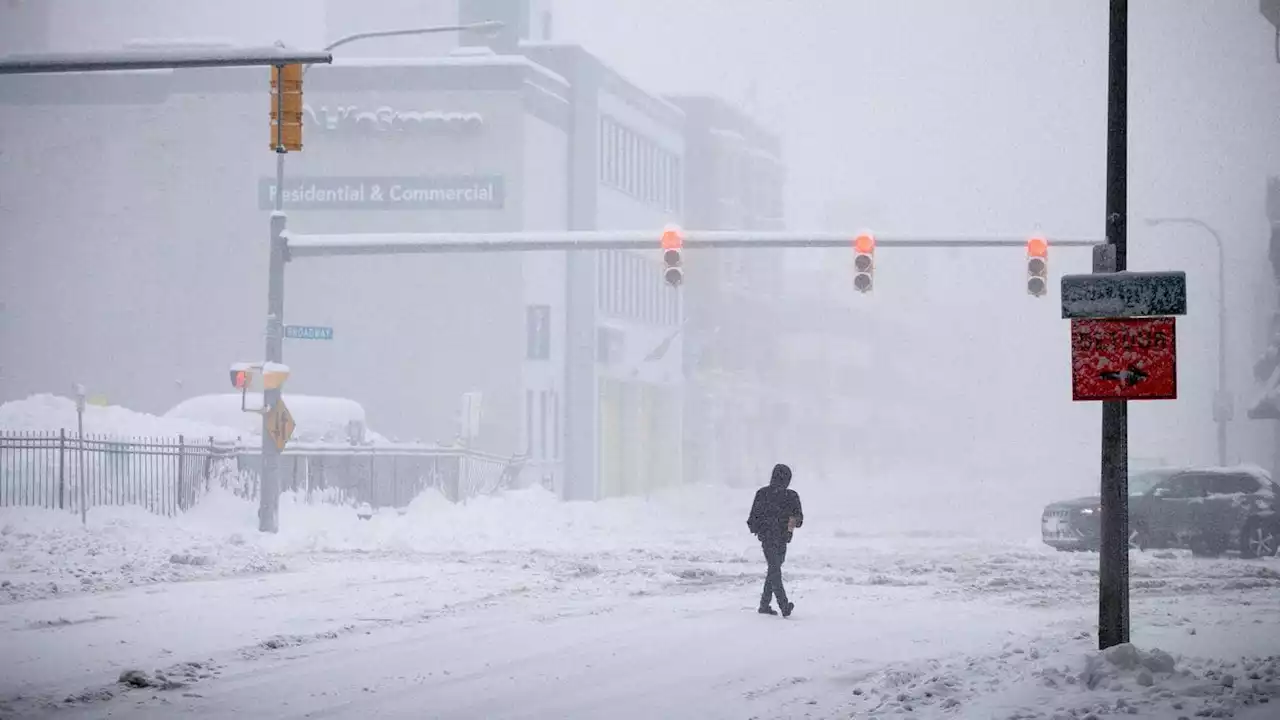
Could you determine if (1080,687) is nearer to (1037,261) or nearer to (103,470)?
(1037,261)

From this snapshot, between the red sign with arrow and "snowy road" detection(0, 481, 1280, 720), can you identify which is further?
the red sign with arrow

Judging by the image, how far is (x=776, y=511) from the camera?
19375mm

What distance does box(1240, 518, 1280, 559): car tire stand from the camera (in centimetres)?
2975

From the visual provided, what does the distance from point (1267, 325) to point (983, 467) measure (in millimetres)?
53174

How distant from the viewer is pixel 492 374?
5097 cm

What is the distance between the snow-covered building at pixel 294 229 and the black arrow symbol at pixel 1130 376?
3833cm

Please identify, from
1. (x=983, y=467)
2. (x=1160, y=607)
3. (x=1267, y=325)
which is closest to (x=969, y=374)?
(x=983, y=467)

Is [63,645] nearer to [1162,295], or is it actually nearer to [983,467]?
[1162,295]

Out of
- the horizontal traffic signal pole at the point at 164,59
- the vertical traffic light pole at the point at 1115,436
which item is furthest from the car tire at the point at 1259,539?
the horizontal traffic signal pole at the point at 164,59

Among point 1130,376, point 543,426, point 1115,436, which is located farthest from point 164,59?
point 543,426

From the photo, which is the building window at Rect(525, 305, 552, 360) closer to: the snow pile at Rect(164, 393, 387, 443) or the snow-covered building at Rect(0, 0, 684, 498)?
the snow-covered building at Rect(0, 0, 684, 498)

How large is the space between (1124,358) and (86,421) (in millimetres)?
25809

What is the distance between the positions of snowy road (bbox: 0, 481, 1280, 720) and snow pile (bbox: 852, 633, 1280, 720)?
0.11 ft

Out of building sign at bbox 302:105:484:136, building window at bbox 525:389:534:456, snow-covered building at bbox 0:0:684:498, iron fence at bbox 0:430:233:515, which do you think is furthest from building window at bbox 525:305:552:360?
iron fence at bbox 0:430:233:515
